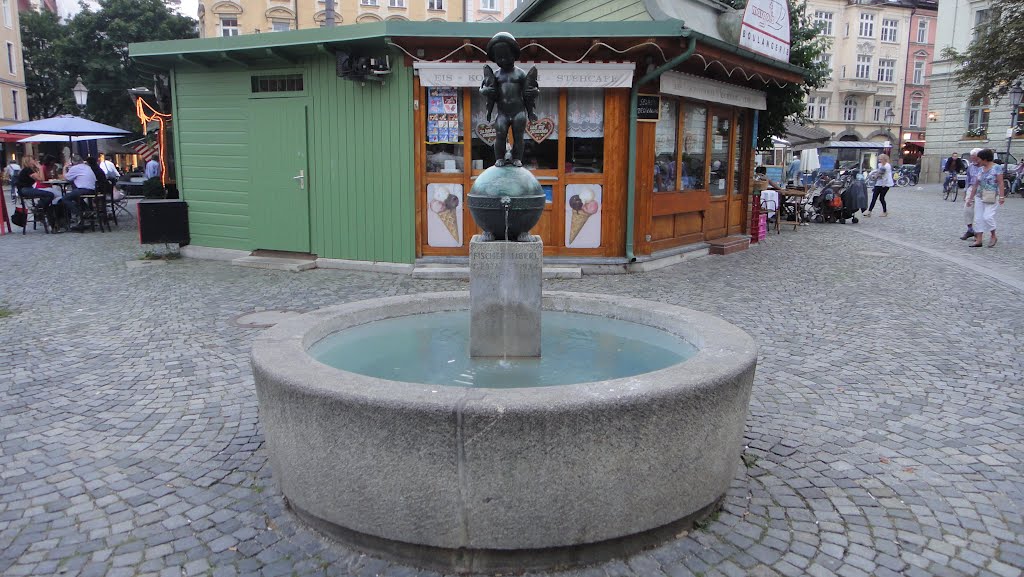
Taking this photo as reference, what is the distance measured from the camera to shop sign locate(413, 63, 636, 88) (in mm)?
9836

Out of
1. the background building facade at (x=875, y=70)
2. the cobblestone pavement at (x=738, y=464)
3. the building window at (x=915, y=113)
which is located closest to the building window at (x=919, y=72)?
the background building facade at (x=875, y=70)

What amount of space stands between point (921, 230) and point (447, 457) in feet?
55.3

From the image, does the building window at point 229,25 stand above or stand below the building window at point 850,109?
above

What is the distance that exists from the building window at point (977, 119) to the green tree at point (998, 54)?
9497mm

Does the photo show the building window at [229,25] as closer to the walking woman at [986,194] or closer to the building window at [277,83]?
the building window at [277,83]

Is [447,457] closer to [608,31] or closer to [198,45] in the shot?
[608,31]

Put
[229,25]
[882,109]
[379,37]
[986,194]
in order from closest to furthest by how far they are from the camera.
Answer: [379,37] → [986,194] → [229,25] → [882,109]

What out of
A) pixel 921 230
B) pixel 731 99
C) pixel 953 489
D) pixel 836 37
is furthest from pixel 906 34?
pixel 953 489

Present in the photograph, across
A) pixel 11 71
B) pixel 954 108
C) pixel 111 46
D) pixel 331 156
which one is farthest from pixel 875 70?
pixel 11 71

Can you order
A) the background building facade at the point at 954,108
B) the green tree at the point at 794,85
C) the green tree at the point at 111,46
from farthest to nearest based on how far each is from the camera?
the green tree at the point at 111,46 → the background building facade at the point at 954,108 → the green tree at the point at 794,85

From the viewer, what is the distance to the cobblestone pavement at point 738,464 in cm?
320

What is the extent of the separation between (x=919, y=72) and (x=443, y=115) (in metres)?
66.5

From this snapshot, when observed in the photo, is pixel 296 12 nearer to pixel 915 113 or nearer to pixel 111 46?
pixel 111 46

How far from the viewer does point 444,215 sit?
34.6 ft
